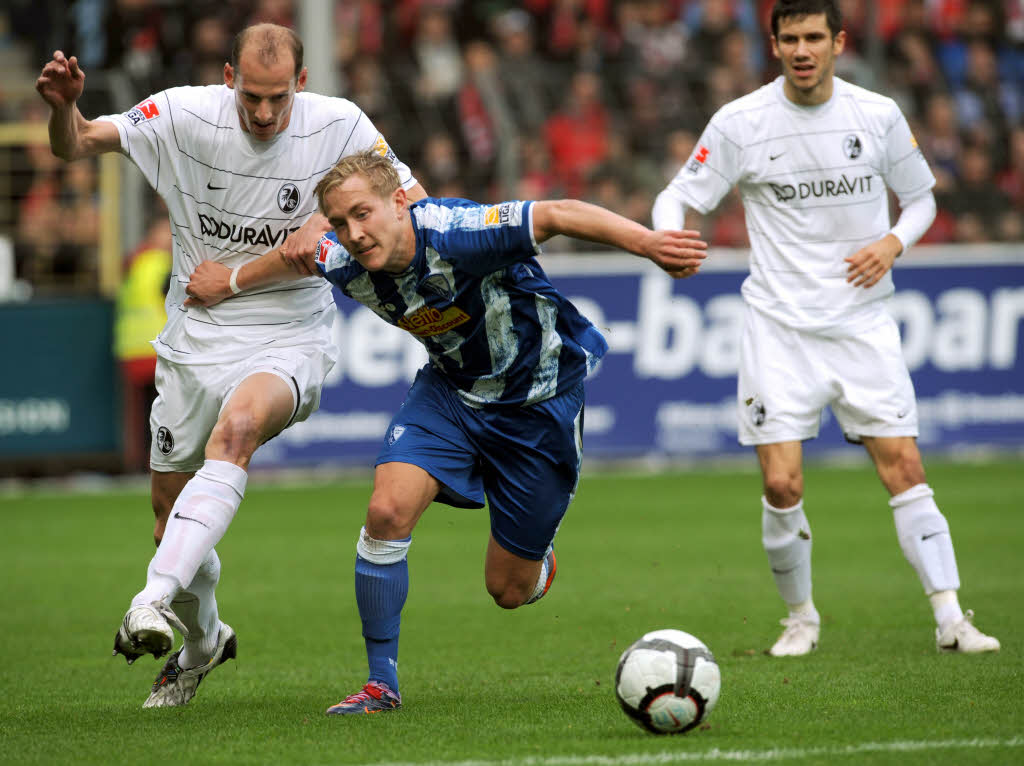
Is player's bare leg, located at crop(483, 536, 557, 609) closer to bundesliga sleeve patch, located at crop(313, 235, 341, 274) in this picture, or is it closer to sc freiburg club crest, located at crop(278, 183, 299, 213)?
bundesliga sleeve patch, located at crop(313, 235, 341, 274)

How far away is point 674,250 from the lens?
5016 millimetres

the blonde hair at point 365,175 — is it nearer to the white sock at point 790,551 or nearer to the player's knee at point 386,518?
the player's knee at point 386,518

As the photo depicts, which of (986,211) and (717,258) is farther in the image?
(986,211)

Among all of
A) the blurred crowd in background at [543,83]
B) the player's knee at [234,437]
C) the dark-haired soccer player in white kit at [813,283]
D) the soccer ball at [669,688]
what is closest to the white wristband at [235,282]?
the player's knee at [234,437]

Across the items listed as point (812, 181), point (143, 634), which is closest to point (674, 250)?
point (143, 634)

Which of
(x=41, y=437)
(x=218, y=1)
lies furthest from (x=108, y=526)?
(x=218, y=1)

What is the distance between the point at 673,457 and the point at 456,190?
3.65m

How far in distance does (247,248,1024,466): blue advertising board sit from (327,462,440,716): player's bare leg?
364 inches

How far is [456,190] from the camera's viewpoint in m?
16.6

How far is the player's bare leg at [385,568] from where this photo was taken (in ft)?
18.2

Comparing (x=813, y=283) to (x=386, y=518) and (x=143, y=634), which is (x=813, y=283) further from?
(x=143, y=634)

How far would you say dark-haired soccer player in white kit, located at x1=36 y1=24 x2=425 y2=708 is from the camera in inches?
229

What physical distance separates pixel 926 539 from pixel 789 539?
580 mm

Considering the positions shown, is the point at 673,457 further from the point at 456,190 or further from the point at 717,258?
the point at 456,190
